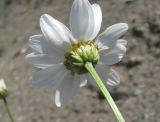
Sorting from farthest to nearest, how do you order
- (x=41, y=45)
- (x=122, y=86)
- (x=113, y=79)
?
(x=122, y=86) < (x=113, y=79) < (x=41, y=45)

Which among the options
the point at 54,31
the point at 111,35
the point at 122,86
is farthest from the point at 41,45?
the point at 122,86

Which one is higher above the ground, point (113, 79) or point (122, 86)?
point (113, 79)

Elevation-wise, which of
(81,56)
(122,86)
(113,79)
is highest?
(81,56)

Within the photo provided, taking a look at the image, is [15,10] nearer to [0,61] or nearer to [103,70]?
[0,61]

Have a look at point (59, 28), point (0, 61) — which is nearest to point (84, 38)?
point (59, 28)

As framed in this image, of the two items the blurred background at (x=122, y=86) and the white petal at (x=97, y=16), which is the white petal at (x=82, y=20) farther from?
the blurred background at (x=122, y=86)

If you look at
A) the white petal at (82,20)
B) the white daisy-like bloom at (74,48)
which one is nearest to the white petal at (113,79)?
the white daisy-like bloom at (74,48)

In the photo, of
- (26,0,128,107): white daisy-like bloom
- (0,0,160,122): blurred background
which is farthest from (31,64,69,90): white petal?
(0,0,160,122): blurred background

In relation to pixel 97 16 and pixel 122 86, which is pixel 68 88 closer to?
pixel 97 16
